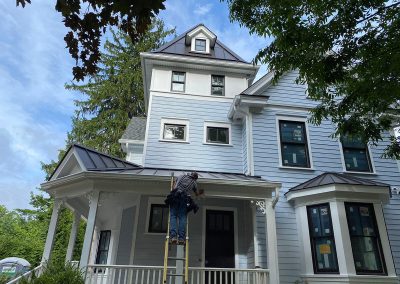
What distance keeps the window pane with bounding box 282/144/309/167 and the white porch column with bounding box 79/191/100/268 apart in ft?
18.1

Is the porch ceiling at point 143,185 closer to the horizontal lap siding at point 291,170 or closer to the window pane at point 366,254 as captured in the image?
the horizontal lap siding at point 291,170

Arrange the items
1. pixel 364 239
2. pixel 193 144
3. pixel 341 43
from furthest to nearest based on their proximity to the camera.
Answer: pixel 193 144
pixel 364 239
pixel 341 43

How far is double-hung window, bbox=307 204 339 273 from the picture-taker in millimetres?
8008

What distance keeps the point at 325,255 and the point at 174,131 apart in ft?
19.3

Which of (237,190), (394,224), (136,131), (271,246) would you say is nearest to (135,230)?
(237,190)

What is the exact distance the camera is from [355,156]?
10195mm

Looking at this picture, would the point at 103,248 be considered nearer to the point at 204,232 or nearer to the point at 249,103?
the point at 204,232

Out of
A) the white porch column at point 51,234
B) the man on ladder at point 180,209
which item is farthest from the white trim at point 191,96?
the man on ladder at point 180,209

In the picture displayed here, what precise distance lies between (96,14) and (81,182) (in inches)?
218

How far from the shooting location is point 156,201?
9.48m

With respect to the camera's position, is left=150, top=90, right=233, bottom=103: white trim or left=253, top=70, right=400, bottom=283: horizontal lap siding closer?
left=253, top=70, right=400, bottom=283: horizontal lap siding

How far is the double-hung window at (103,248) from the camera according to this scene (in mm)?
9703

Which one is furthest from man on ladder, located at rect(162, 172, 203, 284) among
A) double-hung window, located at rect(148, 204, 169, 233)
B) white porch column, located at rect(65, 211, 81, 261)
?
white porch column, located at rect(65, 211, 81, 261)

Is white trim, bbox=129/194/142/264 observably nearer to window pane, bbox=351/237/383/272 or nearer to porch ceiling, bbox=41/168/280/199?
porch ceiling, bbox=41/168/280/199
